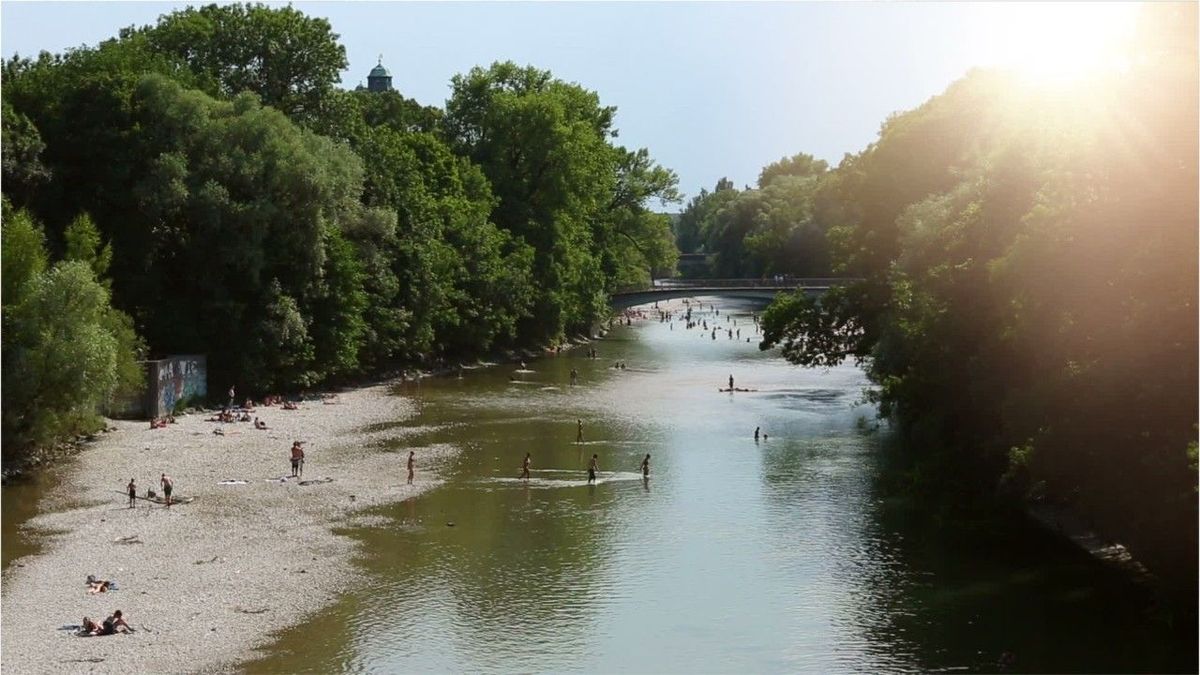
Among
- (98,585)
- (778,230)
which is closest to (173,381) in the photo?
(98,585)

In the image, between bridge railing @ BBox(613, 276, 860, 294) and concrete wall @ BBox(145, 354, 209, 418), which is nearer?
concrete wall @ BBox(145, 354, 209, 418)

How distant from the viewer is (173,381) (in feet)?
205

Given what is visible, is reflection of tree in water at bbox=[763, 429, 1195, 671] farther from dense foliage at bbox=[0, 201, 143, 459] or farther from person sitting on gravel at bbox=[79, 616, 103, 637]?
dense foliage at bbox=[0, 201, 143, 459]

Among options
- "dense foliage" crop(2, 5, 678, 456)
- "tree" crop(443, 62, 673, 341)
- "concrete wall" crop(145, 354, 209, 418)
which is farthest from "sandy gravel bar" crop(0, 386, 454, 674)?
"tree" crop(443, 62, 673, 341)

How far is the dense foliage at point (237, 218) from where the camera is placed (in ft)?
192

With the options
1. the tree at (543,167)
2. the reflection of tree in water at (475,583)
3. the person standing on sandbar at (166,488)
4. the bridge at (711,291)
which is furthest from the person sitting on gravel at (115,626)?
the bridge at (711,291)

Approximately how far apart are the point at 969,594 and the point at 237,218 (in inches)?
1594

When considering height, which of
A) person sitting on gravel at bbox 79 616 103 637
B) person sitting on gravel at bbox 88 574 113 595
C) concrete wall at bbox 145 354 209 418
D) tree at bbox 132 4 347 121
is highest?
tree at bbox 132 4 347 121

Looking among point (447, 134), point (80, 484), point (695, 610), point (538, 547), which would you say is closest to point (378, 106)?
point (447, 134)

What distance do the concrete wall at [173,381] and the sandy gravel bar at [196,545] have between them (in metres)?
1.87

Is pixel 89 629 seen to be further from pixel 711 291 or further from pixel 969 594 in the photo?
pixel 711 291

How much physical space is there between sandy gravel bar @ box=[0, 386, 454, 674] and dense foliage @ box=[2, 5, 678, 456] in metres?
4.28

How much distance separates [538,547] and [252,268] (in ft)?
96.9

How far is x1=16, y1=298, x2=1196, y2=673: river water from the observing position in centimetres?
3086
